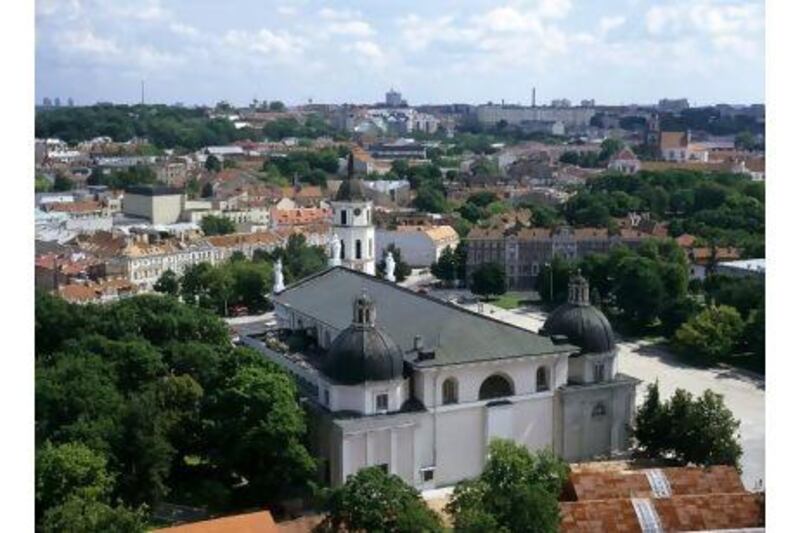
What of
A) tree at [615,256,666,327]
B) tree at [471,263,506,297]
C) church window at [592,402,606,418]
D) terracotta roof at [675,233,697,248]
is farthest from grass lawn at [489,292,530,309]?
church window at [592,402,606,418]

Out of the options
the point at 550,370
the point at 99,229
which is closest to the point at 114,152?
the point at 99,229

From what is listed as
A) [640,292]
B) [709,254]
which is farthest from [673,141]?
[640,292]

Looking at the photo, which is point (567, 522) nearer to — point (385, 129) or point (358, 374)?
point (358, 374)

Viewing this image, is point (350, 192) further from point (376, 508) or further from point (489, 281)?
point (489, 281)

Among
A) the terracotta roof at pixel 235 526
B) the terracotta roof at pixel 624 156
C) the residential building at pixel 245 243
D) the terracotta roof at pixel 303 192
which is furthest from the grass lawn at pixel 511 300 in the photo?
the terracotta roof at pixel 624 156
